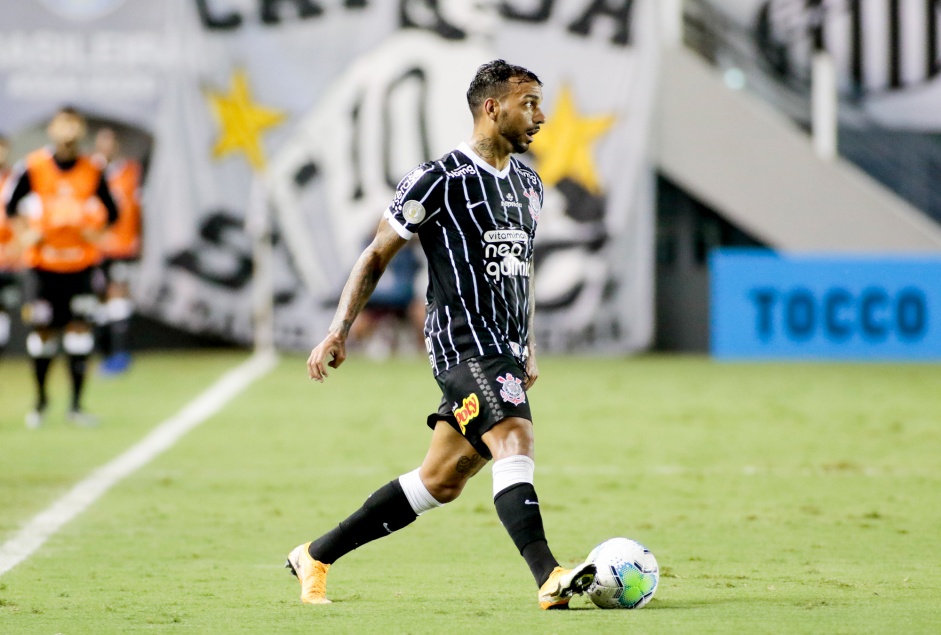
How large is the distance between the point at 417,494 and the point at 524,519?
0.44 meters

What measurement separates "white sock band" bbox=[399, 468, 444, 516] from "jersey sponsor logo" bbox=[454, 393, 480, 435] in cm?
29

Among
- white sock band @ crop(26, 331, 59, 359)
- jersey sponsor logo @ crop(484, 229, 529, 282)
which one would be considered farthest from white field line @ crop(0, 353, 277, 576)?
jersey sponsor logo @ crop(484, 229, 529, 282)

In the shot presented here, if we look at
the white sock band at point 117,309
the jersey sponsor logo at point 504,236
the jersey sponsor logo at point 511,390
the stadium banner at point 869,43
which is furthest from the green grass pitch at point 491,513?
the stadium banner at point 869,43

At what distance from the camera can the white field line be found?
699 cm

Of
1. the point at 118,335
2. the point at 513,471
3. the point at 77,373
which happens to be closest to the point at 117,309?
the point at 118,335

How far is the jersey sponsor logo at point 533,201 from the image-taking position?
5.54 meters

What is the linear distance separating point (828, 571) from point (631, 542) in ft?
4.04

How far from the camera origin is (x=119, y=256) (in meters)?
19.3

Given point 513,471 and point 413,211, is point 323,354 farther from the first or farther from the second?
point 513,471

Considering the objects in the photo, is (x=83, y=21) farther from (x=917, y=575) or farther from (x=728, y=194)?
(x=917, y=575)

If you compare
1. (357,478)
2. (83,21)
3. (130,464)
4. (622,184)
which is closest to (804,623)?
(357,478)

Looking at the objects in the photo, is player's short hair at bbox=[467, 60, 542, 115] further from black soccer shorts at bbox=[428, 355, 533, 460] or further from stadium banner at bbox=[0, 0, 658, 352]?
stadium banner at bbox=[0, 0, 658, 352]

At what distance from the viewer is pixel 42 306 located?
12469mm

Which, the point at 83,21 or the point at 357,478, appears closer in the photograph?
the point at 357,478
